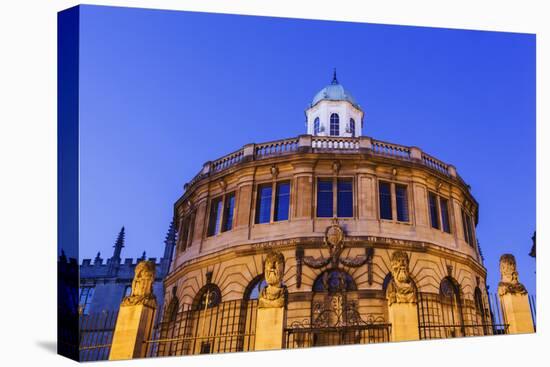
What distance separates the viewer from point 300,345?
13.2 meters

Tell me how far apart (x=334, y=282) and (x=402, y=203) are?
4179 mm

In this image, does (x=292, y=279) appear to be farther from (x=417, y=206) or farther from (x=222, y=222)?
(x=417, y=206)

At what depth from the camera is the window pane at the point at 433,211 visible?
18.0 metres

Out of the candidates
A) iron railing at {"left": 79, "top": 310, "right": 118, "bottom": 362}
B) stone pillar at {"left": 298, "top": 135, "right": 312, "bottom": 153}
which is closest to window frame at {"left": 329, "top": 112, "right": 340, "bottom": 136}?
stone pillar at {"left": 298, "top": 135, "right": 312, "bottom": 153}

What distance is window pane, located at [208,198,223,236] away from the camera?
18327 mm

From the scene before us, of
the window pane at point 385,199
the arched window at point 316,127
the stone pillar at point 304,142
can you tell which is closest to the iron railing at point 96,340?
the stone pillar at point 304,142

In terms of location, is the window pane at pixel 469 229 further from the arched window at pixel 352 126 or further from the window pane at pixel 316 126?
the window pane at pixel 316 126

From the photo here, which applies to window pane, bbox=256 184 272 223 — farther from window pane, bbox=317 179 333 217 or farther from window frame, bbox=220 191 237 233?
window pane, bbox=317 179 333 217

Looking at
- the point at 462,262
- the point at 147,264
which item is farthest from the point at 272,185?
the point at 462,262

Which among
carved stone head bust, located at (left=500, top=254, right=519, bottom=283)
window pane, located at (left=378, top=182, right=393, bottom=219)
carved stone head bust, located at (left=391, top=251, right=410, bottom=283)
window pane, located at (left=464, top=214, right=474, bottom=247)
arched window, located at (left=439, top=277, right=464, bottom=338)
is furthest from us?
window pane, located at (left=464, top=214, right=474, bottom=247)

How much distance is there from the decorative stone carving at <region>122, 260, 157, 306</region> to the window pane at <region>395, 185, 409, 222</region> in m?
8.88

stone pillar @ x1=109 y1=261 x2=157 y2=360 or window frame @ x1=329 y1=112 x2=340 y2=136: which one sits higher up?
window frame @ x1=329 y1=112 x2=340 y2=136

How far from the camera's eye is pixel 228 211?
59.4 ft

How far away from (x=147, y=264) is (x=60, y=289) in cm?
238
